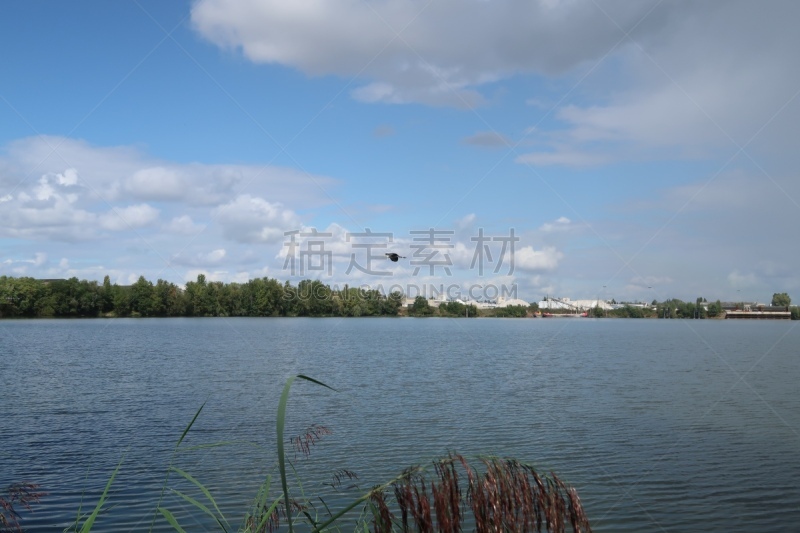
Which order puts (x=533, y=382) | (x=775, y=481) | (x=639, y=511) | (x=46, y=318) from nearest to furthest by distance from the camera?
(x=639, y=511) → (x=775, y=481) → (x=533, y=382) → (x=46, y=318)

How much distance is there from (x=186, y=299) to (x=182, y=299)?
85 cm

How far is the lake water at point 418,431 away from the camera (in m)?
13.8

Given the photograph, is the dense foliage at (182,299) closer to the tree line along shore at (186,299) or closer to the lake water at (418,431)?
the tree line along shore at (186,299)

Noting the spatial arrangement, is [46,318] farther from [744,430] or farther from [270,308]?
[744,430]

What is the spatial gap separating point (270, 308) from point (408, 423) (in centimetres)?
13332

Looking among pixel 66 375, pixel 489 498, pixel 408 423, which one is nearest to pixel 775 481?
pixel 408 423

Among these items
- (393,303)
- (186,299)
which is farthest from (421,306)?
(186,299)

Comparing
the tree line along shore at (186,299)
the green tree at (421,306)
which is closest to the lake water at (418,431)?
the tree line along shore at (186,299)

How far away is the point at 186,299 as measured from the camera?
142m

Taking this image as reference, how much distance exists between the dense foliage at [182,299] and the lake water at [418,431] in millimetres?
97307

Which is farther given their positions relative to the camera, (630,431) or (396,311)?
(396,311)

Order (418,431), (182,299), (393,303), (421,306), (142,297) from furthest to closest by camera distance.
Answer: (421,306) → (393,303) → (182,299) → (142,297) → (418,431)

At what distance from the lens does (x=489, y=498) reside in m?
3.36

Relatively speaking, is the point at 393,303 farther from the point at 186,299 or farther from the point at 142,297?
the point at 142,297
